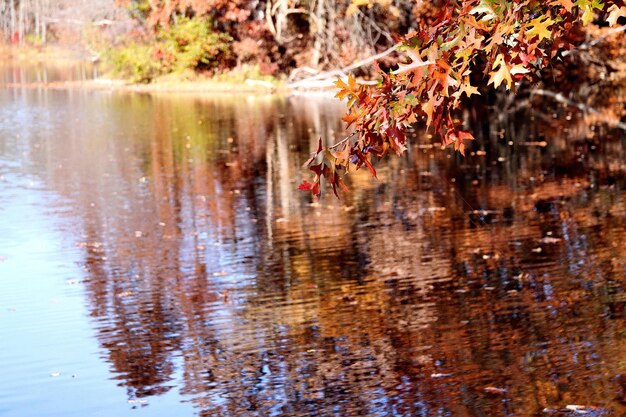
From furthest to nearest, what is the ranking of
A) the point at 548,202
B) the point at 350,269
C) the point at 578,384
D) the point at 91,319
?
the point at 548,202, the point at 350,269, the point at 91,319, the point at 578,384

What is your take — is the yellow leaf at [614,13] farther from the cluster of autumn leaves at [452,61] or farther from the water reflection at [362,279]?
the water reflection at [362,279]

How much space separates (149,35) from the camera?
39938 mm

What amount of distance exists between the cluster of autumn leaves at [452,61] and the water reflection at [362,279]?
6.02 ft

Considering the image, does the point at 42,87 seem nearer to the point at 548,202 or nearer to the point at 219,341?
the point at 548,202

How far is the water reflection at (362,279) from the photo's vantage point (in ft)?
22.8

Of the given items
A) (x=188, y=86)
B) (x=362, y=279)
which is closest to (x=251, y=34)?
(x=188, y=86)

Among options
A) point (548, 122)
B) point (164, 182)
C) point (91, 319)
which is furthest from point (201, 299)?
point (548, 122)

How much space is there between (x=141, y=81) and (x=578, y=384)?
3393 cm

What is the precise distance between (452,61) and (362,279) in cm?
481

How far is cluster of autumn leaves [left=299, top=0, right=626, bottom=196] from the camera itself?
4.95 metres

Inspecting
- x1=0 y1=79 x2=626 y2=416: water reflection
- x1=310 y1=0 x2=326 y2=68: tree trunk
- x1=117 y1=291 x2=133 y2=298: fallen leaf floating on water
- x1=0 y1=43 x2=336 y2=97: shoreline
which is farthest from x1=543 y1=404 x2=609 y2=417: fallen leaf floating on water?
x1=310 y1=0 x2=326 y2=68: tree trunk

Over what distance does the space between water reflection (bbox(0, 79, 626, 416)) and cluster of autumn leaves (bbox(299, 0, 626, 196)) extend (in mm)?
1835

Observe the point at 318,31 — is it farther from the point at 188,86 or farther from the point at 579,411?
the point at 579,411

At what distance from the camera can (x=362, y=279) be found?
9836 millimetres
